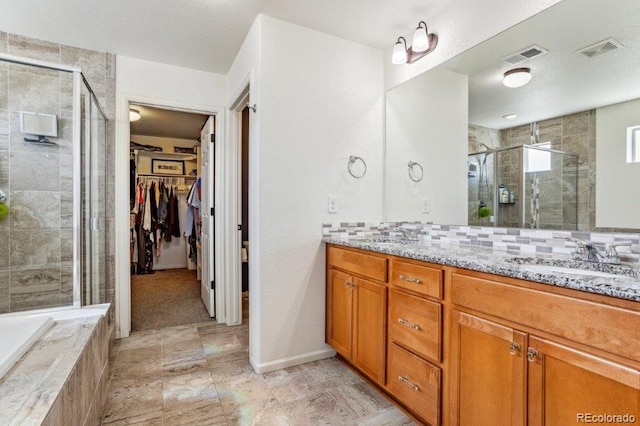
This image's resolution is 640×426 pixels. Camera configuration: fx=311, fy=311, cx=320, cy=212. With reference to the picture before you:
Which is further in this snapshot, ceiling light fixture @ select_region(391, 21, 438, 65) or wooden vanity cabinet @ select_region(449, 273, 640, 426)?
ceiling light fixture @ select_region(391, 21, 438, 65)

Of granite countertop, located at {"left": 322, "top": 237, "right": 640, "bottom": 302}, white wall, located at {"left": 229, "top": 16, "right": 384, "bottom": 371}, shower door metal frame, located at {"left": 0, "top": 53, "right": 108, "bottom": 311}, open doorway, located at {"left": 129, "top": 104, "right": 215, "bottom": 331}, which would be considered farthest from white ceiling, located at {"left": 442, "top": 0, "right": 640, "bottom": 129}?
open doorway, located at {"left": 129, "top": 104, "right": 215, "bottom": 331}

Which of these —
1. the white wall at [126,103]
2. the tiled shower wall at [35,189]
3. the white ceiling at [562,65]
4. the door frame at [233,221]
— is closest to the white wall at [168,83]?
the white wall at [126,103]

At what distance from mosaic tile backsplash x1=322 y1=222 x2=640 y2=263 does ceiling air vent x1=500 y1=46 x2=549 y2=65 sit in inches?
37.4

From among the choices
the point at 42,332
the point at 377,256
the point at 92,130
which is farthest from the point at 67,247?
the point at 377,256

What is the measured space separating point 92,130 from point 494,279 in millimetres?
2854

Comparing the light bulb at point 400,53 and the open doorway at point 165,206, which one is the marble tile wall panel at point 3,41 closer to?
the open doorway at point 165,206

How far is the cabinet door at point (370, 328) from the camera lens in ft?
5.85

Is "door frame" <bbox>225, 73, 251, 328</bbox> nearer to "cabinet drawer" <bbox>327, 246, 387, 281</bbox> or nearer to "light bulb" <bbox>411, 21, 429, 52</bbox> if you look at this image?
"cabinet drawer" <bbox>327, 246, 387, 281</bbox>

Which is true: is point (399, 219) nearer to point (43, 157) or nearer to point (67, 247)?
point (67, 247)

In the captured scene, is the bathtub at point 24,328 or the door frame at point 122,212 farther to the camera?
the door frame at point 122,212

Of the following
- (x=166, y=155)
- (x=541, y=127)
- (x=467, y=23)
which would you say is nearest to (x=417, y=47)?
(x=467, y=23)

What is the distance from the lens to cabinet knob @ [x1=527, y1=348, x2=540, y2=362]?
105 cm

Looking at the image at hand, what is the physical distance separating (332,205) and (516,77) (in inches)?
55.0

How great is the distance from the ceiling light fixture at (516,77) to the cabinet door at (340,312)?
1524mm
